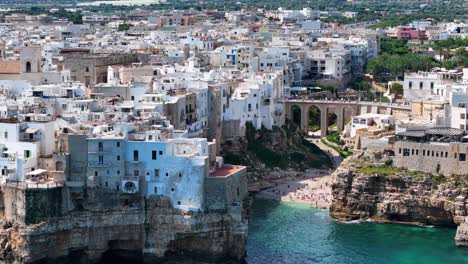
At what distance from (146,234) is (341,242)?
9.45 meters

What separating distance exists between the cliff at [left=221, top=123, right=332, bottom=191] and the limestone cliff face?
Result: 14.7 meters

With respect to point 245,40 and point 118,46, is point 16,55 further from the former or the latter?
point 245,40

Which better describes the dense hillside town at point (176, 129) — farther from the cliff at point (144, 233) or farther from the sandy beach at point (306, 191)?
the sandy beach at point (306, 191)

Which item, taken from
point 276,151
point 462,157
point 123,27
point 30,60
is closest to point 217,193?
point 462,157

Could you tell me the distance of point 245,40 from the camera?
310 feet

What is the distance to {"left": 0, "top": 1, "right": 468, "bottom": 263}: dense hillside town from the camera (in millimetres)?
41688

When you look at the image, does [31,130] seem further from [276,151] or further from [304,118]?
[304,118]

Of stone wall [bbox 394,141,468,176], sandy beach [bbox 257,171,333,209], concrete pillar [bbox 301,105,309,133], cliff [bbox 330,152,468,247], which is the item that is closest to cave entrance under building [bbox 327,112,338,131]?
concrete pillar [bbox 301,105,309,133]

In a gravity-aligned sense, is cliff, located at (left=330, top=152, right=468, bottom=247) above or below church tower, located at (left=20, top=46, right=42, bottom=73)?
below

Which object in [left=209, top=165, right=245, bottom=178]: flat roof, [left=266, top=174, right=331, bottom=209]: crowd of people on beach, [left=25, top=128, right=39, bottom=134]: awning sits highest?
[left=25, top=128, right=39, bottom=134]: awning

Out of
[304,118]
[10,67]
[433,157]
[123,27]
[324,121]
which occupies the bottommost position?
[324,121]

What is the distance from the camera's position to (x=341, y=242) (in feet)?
155

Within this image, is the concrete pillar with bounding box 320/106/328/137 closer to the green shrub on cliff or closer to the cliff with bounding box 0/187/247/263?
the green shrub on cliff

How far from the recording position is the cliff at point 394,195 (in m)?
47.4
